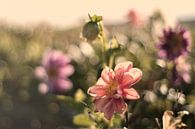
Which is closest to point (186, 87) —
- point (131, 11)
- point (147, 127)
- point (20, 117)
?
point (147, 127)

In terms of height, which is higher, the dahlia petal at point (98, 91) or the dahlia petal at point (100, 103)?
the dahlia petal at point (98, 91)

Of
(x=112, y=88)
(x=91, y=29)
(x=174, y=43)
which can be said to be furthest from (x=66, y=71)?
(x=112, y=88)

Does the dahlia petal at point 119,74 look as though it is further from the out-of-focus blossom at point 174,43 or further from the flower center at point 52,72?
the flower center at point 52,72

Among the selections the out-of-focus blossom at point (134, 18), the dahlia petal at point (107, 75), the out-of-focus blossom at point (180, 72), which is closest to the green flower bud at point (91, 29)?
the dahlia petal at point (107, 75)

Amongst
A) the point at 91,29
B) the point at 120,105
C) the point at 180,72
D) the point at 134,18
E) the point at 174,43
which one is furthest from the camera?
the point at 134,18

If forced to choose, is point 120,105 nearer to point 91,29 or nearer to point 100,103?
point 100,103
